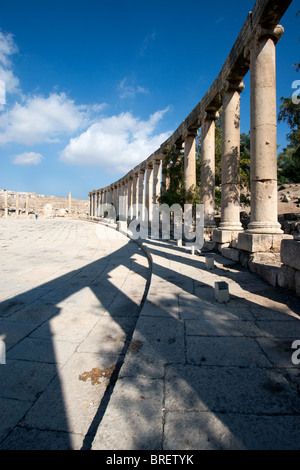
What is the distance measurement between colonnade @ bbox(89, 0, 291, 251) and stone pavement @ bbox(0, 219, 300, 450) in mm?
2189

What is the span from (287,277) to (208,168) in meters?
6.91

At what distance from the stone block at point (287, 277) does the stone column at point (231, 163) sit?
3.76 meters

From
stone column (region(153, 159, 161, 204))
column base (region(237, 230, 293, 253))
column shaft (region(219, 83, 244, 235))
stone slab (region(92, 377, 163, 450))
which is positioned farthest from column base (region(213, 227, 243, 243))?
stone column (region(153, 159, 161, 204))

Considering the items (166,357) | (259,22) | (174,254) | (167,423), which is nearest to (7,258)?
(174,254)

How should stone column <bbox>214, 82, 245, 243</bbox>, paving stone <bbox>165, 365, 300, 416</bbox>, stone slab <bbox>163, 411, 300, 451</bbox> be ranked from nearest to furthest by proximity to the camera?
stone slab <bbox>163, 411, 300, 451</bbox>
paving stone <bbox>165, 365, 300, 416</bbox>
stone column <bbox>214, 82, 245, 243</bbox>

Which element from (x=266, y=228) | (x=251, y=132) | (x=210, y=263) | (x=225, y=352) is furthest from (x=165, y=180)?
(x=225, y=352)

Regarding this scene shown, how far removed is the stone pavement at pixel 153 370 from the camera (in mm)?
1521

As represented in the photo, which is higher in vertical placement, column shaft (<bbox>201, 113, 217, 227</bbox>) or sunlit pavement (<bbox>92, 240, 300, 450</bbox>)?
column shaft (<bbox>201, 113, 217, 227</bbox>)

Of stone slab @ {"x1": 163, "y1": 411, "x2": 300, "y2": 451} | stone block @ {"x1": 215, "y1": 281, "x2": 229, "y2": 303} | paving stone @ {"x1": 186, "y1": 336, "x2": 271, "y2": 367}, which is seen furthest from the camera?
stone block @ {"x1": 215, "y1": 281, "x2": 229, "y2": 303}

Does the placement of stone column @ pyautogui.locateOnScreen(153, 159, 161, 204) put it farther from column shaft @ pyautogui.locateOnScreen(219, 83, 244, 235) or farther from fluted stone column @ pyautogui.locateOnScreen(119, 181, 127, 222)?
column shaft @ pyautogui.locateOnScreen(219, 83, 244, 235)

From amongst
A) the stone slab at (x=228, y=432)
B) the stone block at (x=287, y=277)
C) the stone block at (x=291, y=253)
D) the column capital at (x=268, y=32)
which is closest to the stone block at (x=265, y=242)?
the stone block at (x=287, y=277)

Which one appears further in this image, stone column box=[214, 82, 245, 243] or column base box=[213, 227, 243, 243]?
stone column box=[214, 82, 245, 243]

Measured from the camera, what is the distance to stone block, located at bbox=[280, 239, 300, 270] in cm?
366

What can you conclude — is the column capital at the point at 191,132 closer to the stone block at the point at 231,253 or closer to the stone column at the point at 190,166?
the stone column at the point at 190,166
